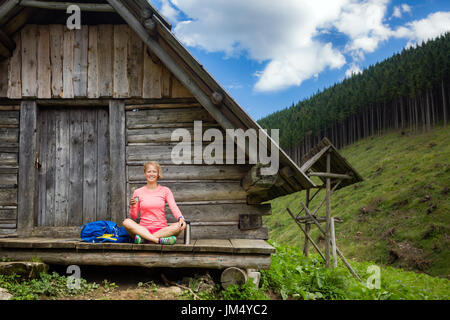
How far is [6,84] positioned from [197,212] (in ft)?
13.6

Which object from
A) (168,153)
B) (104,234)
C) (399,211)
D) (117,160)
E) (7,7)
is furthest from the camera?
(399,211)

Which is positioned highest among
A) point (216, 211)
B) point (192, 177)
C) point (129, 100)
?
point (129, 100)

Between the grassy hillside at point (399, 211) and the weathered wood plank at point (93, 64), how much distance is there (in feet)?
58.6

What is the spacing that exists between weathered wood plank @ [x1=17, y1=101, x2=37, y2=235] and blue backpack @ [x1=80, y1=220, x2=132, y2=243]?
1653 millimetres

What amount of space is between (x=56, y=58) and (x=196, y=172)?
3.33 meters

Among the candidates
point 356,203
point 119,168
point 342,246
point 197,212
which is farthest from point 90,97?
point 356,203

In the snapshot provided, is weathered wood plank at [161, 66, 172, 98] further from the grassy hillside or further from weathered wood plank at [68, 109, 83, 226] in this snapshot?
the grassy hillside

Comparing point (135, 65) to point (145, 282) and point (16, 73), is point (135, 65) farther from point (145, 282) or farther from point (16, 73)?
point (145, 282)

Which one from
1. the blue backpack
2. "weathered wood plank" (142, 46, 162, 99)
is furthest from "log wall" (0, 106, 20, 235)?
"weathered wood plank" (142, 46, 162, 99)

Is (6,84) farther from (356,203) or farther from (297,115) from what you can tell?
(297,115)

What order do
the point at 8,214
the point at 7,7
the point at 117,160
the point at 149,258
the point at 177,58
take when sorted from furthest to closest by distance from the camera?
1. the point at 117,160
2. the point at 8,214
3. the point at 177,58
4. the point at 7,7
5. the point at 149,258

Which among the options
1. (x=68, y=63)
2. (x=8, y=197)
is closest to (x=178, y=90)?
(x=68, y=63)

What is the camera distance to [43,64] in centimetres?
627

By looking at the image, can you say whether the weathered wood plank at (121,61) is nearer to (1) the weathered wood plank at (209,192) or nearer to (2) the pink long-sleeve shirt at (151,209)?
(1) the weathered wood plank at (209,192)
